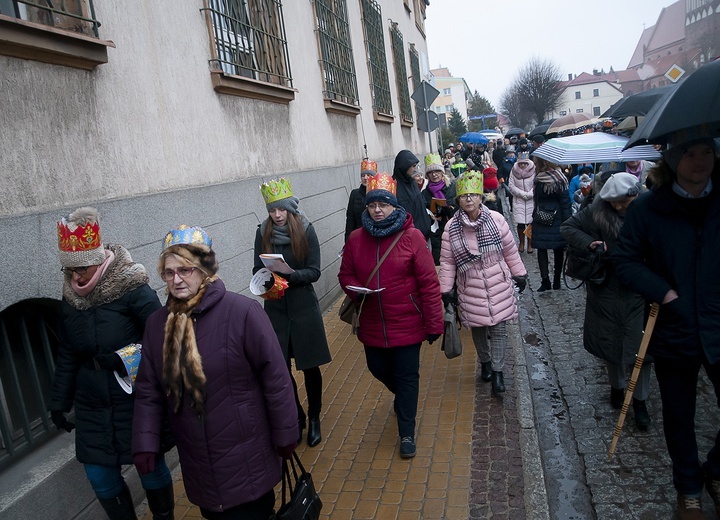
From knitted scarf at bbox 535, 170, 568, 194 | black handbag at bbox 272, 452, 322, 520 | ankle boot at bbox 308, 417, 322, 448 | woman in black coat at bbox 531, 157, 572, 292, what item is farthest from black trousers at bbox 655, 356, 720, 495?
knitted scarf at bbox 535, 170, 568, 194

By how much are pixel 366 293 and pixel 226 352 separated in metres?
1.66

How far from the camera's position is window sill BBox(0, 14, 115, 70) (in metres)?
3.36

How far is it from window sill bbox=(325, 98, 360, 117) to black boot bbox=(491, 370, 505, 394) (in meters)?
5.55

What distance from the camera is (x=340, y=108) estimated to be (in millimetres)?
10047

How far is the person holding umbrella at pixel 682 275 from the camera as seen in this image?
3.12 m

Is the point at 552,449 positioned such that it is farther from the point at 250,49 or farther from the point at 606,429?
the point at 250,49

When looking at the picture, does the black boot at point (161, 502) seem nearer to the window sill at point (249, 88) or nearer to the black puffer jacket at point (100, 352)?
the black puffer jacket at point (100, 352)

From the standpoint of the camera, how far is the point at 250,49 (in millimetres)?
6805

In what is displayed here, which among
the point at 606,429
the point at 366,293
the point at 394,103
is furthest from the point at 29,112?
the point at 394,103

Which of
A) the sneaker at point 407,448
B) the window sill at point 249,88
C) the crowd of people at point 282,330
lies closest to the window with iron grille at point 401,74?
the window sill at point 249,88

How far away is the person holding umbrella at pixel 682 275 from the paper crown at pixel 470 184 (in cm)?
177

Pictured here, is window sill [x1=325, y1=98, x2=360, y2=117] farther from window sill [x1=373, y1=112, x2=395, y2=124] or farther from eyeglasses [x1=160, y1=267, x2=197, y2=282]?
eyeglasses [x1=160, y1=267, x2=197, y2=282]

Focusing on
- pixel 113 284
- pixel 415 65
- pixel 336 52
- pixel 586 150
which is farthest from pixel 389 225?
pixel 415 65

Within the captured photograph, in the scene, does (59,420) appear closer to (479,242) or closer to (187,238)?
(187,238)
